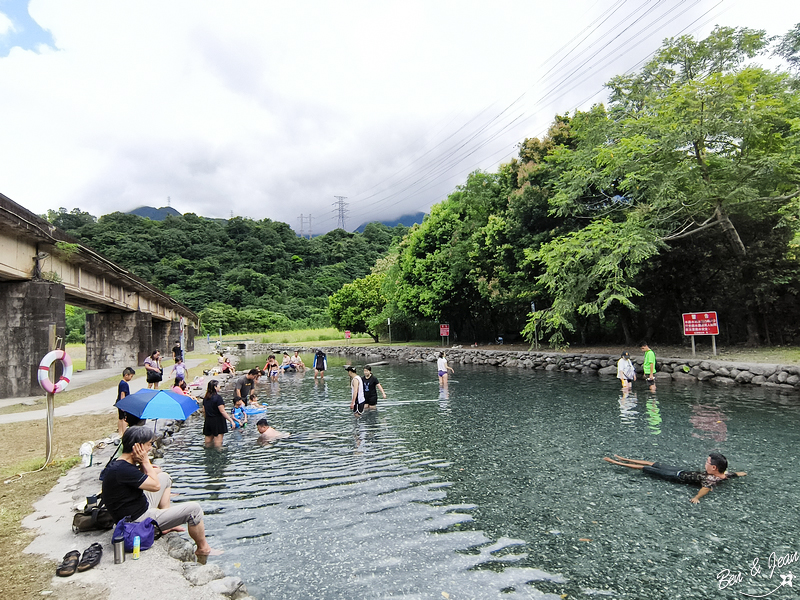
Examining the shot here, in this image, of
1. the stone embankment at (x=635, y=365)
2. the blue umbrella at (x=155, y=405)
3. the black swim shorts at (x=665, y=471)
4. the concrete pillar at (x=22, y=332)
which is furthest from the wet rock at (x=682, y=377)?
the concrete pillar at (x=22, y=332)

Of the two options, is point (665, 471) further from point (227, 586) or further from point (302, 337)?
point (302, 337)

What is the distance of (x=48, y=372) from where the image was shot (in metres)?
8.08

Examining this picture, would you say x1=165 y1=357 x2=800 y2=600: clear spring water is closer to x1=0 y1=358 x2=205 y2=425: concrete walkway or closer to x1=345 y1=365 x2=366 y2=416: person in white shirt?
x1=345 y1=365 x2=366 y2=416: person in white shirt

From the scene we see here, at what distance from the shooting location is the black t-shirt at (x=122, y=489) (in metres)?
5.01

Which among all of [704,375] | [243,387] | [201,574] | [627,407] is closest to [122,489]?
[201,574]

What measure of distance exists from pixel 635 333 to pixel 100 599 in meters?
30.4

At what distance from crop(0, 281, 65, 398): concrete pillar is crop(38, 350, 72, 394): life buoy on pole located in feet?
34.6

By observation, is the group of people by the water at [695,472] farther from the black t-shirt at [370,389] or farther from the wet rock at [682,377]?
the wet rock at [682,377]

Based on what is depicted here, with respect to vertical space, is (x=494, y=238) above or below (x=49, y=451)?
above

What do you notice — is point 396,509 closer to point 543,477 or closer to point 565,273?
point 543,477

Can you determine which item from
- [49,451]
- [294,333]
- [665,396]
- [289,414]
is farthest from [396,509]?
[294,333]

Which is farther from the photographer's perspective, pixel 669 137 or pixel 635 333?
pixel 635 333

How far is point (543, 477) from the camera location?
7809 mm

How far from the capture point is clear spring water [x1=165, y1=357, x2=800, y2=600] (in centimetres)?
488
